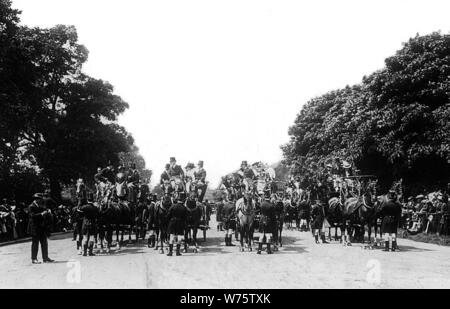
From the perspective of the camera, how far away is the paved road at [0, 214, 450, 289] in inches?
429

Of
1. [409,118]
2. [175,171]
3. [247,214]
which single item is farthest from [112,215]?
[409,118]

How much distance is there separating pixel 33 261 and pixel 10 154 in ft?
62.3

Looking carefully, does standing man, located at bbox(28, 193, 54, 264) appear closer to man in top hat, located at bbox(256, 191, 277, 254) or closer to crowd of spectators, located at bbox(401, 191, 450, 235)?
man in top hat, located at bbox(256, 191, 277, 254)

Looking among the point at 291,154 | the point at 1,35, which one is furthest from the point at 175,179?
the point at 291,154

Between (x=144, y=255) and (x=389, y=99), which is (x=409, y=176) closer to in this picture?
(x=389, y=99)

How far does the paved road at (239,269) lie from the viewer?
1089cm

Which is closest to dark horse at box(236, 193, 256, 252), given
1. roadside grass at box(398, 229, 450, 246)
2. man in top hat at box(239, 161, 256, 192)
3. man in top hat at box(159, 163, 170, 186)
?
man in top hat at box(239, 161, 256, 192)

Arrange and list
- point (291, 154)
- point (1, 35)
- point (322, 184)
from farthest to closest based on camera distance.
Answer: point (291, 154)
point (1, 35)
point (322, 184)

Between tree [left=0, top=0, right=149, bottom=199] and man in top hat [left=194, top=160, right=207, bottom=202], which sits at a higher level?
tree [left=0, top=0, right=149, bottom=199]

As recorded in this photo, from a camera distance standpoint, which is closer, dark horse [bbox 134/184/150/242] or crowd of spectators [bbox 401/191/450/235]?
dark horse [bbox 134/184/150/242]

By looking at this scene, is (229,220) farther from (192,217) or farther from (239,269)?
(239,269)

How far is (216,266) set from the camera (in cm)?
1354

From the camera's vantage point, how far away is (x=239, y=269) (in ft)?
42.3

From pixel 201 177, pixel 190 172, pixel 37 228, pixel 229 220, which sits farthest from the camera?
pixel 190 172
